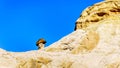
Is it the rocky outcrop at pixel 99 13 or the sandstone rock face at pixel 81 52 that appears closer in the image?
the sandstone rock face at pixel 81 52

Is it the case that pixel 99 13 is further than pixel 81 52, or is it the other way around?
pixel 99 13

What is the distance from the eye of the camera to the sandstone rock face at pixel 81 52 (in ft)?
114

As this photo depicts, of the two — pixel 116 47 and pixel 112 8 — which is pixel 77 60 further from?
pixel 112 8

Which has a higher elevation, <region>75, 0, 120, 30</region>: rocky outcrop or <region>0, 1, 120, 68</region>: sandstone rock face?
<region>75, 0, 120, 30</region>: rocky outcrop

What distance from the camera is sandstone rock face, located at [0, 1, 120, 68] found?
3466 cm

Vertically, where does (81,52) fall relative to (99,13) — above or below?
below

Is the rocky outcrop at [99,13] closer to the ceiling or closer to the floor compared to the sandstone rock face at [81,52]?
closer to the ceiling

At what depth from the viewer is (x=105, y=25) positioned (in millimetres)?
40281

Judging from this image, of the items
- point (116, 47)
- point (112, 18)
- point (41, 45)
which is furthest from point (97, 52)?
point (41, 45)

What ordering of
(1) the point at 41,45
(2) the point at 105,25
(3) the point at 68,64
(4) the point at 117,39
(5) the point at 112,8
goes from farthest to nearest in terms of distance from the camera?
1. (1) the point at 41,45
2. (5) the point at 112,8
3. (2) the point at 105,25
4. (4) the point at 117,39
5. (3) the point at 68,64

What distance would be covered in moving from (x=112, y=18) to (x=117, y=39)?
4933 millimetres

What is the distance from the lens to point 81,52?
121ft

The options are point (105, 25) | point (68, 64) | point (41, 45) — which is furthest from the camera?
point (41, 45)

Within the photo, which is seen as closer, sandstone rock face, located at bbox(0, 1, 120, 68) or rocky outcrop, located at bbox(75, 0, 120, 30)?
sandstone rock face, located at bbox(0, 1, 120, 68)
